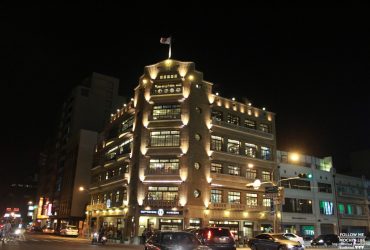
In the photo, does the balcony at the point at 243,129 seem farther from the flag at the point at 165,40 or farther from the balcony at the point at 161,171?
the flag at the point at 165,40

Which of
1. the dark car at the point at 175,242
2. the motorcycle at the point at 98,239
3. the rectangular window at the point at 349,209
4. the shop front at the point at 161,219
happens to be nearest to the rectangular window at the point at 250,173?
the shop front at the point at 161,219

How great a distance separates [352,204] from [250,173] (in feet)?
86.2

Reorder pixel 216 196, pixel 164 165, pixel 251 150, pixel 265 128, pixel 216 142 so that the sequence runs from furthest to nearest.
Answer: pixel 265 128
pixel 251 150
pixel 216 142
pixel 216 196
pixel 164 165

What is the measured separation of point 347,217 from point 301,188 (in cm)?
1341

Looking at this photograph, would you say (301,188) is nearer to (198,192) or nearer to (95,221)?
(198,192)

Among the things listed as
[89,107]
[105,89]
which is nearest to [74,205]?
[89,107]

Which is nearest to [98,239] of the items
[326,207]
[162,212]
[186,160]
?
[162,212]

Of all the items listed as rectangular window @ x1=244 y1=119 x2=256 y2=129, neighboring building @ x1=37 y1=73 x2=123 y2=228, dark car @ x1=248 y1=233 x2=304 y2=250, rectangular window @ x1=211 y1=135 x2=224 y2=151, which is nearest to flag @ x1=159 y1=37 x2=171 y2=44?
rectangular window @ x1=211 y1=135 x2=224 y2=151

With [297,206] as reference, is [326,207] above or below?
above

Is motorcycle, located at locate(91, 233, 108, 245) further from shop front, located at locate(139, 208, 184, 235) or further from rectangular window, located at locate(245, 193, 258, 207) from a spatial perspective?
rectangular window, located at locate(245, 193, 258, 207)

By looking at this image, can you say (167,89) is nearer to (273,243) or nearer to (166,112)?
(166,112)

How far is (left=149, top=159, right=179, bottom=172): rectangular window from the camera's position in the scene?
156ft

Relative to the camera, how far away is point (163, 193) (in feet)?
153

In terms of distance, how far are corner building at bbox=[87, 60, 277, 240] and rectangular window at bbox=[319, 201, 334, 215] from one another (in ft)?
41.6
